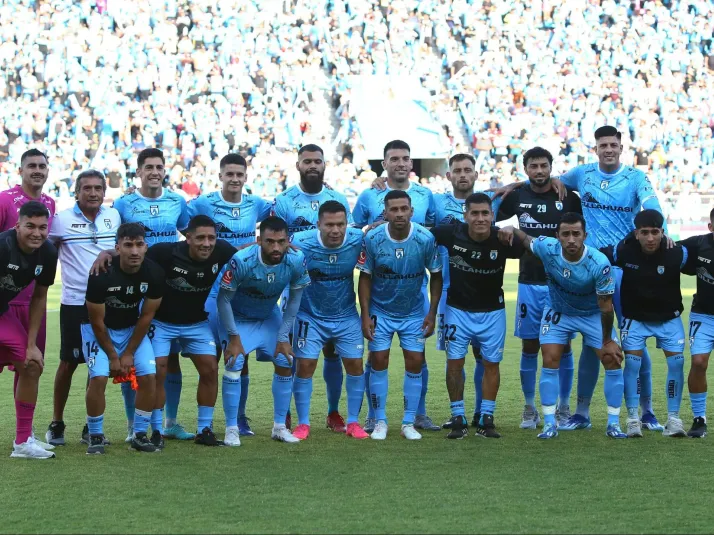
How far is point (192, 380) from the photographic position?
12086 mm

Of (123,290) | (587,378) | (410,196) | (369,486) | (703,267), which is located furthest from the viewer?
(410,196)

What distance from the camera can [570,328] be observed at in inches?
354

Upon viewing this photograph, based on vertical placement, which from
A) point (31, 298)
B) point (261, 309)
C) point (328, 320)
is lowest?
point (328, 320)

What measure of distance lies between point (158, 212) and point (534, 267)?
3.22 m

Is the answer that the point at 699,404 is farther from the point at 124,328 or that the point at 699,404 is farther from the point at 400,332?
the point at 124,328

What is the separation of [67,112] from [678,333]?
2250 cm

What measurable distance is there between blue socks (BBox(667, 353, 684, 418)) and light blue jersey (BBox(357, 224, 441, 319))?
2.04 meters

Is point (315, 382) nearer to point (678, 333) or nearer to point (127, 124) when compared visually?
point (678, 333)

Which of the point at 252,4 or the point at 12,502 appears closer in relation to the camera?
the point at 12,502

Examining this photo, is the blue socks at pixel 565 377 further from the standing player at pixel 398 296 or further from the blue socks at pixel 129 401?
the blue socks at pixel 129 401

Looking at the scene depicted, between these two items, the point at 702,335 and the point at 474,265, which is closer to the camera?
the point at 702,335

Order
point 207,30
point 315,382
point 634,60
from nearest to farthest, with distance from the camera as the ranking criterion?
point 315,382 < point 207,30 < point 634,60

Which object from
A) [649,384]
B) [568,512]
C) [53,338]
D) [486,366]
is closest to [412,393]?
[486,366]

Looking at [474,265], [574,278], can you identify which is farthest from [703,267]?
[474,265]
